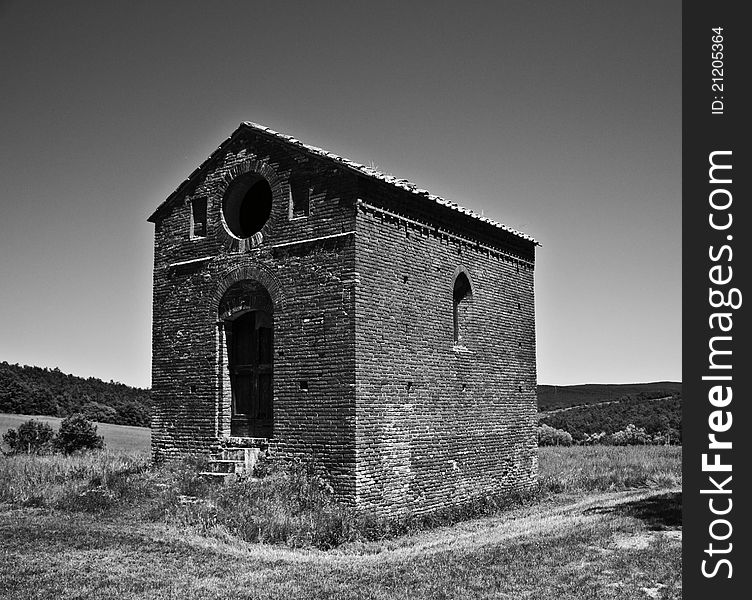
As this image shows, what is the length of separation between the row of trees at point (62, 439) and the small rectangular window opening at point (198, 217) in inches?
629

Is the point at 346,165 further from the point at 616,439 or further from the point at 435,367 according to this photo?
the point at 616,439

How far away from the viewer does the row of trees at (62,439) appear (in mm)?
31547

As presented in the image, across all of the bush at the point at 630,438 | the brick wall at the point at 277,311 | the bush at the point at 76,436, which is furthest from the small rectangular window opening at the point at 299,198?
the bush at the point at 630,438

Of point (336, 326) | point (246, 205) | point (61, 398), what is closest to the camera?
point (336, 326)

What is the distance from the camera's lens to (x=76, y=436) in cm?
3178

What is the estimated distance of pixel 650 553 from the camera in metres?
12.6

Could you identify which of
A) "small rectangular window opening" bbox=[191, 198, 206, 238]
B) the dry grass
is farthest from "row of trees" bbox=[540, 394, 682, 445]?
"small rectangular window opening" bbox=[191, 198, 206, 238]

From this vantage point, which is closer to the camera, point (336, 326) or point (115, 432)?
point (336, 326)

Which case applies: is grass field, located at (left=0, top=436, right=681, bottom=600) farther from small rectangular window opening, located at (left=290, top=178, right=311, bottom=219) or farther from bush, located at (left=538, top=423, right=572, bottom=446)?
bush, located at (left=538, top=423, right=572, bottom=446)

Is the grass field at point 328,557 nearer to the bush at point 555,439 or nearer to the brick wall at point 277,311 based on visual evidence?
the brick wall at point 277,311

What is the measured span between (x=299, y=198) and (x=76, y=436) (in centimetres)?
1955

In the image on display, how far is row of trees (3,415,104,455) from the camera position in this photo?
1242 inches

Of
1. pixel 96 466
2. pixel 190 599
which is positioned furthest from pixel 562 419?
pixel 190 599

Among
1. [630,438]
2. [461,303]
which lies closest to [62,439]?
[461,303]
